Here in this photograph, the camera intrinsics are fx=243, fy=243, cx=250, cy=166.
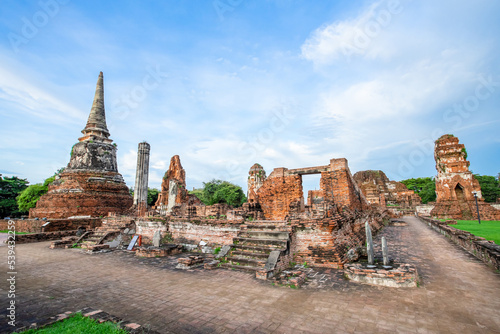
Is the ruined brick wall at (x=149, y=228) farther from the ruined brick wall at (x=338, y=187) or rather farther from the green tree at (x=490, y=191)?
the green tree at (x=490, y=191)

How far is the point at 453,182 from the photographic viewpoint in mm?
24938

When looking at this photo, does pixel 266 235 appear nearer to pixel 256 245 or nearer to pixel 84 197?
pixel 256 245

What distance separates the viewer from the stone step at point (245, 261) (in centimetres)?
715

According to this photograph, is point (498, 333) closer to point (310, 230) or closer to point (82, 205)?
point (310, 230)

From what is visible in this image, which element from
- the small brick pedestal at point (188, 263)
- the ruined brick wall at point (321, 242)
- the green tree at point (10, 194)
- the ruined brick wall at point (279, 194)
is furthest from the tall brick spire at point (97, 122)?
the ruined brick wall at point (321, 242)

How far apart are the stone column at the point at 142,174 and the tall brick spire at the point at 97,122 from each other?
348 centimetres

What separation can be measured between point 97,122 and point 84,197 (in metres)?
8.68

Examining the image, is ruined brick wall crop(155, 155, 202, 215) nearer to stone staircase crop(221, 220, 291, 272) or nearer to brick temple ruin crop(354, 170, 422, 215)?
stone staircase crop(221, 220, 291, 272)

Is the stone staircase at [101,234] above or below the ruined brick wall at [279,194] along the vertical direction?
below

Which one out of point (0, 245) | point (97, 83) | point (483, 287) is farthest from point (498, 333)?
point (97, 83)

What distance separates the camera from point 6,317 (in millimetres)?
4137

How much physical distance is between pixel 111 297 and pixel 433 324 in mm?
5908

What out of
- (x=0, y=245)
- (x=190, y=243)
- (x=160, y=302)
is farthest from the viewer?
(x=0, y=245)

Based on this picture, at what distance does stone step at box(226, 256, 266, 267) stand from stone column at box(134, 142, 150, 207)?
22133mm
